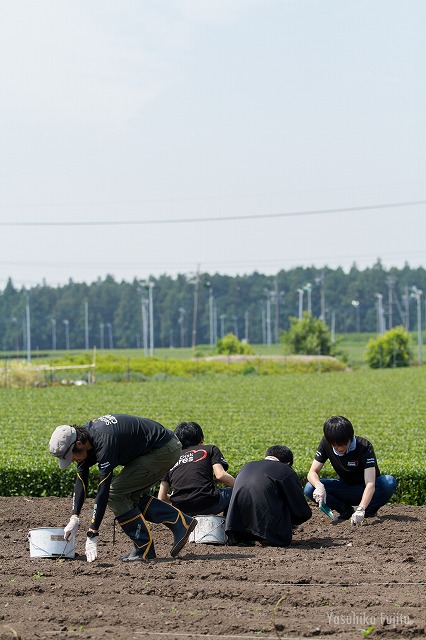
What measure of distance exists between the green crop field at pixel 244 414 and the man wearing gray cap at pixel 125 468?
14.3 ft

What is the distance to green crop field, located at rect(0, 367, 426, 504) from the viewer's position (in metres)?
12.1

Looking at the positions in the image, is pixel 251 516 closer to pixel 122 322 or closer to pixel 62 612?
pixel 62 612

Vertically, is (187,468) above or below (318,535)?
above

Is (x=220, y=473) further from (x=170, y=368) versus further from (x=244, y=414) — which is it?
(x=170, y=368)

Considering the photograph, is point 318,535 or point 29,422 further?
point 29,422

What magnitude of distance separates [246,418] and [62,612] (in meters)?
16.3

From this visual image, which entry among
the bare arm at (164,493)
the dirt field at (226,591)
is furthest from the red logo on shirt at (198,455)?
the dirt field at (226,591)

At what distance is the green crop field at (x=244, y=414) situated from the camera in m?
12.1

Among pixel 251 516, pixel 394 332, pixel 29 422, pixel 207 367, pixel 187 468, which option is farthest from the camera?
pixel 394 332

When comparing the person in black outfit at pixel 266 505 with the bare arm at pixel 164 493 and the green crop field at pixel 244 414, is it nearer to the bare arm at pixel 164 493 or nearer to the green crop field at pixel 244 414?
the bare arm at pixel 164 493

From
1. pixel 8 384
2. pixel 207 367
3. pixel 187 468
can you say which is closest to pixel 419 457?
pixel 187 468

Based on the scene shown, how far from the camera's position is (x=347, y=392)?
3200 centimetres

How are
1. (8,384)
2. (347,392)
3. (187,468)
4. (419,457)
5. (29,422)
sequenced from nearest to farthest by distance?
(187,468) < (419,457) < (29,422) < (347,392) < (8,384)

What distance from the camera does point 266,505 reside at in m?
8.16
